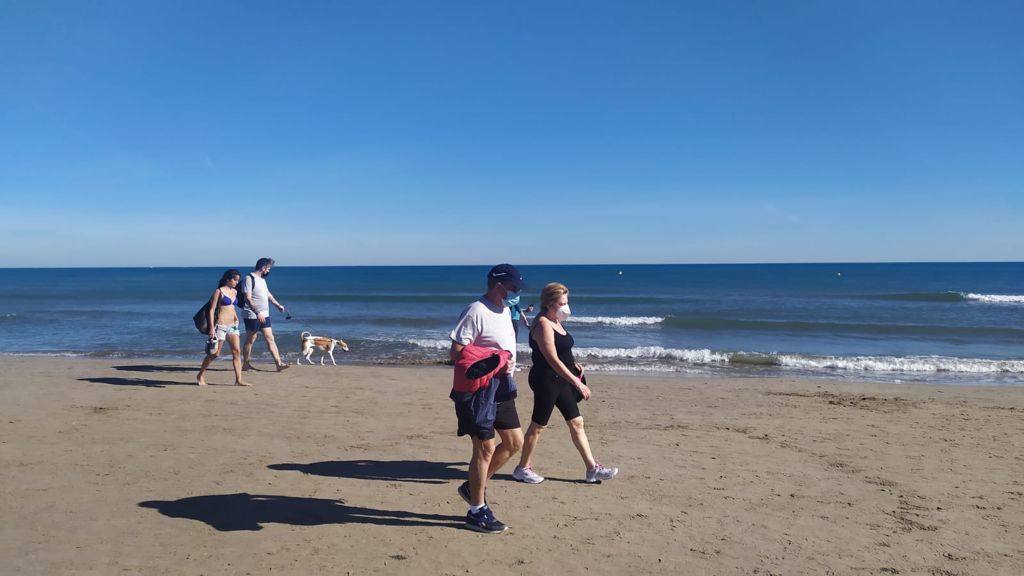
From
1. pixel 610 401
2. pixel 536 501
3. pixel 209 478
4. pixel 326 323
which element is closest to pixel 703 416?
pixel 610 401

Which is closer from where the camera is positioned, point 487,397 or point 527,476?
point 487,397

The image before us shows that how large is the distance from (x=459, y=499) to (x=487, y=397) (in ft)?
3.92

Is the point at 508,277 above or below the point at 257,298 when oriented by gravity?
above

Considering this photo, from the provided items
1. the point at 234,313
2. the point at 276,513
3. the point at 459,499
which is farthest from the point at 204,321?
the point at 459,499

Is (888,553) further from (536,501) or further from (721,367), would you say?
(721,367)

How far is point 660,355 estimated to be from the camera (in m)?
14.5

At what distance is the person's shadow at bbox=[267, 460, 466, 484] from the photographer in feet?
16.6

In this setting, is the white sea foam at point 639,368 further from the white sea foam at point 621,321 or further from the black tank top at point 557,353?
the white sea foam at point 621,321

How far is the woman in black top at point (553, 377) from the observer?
4500 millimetres

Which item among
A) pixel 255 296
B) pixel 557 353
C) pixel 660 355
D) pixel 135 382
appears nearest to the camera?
pixel 557 353

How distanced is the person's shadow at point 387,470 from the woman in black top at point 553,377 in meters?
0.66

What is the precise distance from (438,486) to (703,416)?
417cm

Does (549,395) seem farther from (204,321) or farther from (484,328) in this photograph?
(204,321)

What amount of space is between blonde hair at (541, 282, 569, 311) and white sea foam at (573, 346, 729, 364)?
32.0ft
